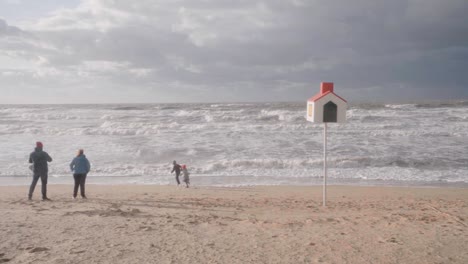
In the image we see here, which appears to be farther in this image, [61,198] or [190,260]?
[61,198]

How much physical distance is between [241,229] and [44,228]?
3.29 m

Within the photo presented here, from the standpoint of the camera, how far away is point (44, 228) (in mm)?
6027

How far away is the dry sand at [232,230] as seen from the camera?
4.80m

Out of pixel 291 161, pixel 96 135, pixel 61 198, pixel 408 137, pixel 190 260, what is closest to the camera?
pixel 190 260

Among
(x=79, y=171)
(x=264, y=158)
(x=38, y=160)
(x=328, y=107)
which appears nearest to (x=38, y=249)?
(x=79, y=171)

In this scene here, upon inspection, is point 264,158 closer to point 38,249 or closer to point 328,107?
point 328,107

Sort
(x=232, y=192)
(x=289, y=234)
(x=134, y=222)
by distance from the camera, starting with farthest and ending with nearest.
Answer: (x=232, y=192)
(x=134, y=222)
(x=289, y=234)

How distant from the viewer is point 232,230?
600 centimetres

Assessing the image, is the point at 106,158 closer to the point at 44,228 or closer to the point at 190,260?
the point at 44,228

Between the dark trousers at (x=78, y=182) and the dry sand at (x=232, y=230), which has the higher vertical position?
the dark trousers at (x=78, y=182)

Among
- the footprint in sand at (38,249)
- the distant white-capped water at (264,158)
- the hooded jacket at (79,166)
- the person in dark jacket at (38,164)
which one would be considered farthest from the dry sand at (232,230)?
the distant white-capped water at (264,158)

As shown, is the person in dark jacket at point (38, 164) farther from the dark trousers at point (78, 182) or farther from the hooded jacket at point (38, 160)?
the dark trousers at point (78, 182)

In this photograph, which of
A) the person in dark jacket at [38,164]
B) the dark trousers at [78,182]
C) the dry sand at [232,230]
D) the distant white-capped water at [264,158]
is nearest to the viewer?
the dry sand at [232,230]

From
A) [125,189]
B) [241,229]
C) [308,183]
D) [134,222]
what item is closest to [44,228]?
[134,222]
